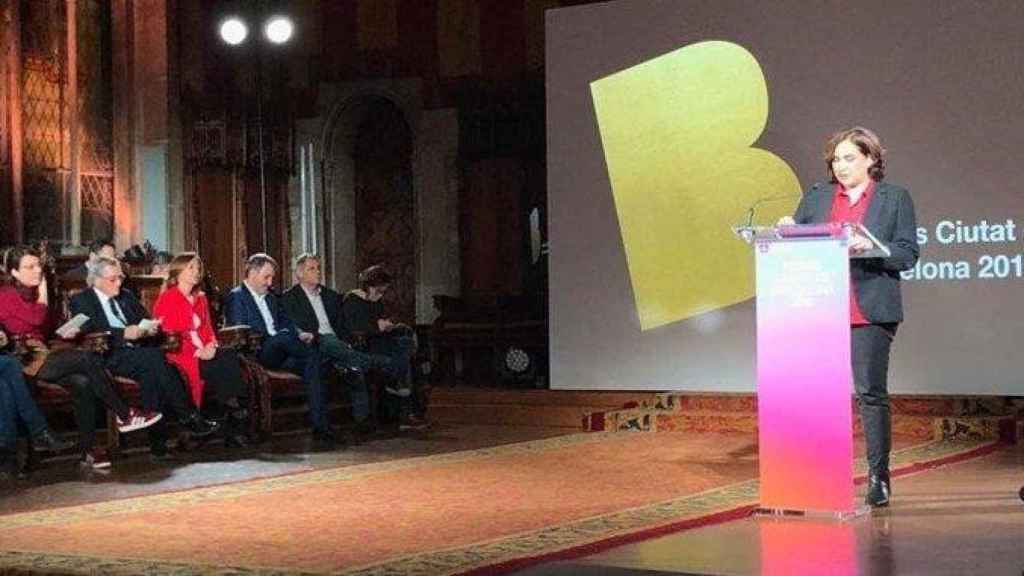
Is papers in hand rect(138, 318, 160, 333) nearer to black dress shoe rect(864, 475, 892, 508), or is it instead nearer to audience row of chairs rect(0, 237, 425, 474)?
audience row of chairs rect(0, 237, 425, 474)

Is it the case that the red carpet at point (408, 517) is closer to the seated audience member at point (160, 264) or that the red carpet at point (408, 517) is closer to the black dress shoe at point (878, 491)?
the black dress shoe at point (878, 491)

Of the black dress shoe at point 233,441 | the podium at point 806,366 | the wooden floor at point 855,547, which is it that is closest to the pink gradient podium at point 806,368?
the podium at point 806,366

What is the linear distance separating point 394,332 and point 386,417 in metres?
0.56

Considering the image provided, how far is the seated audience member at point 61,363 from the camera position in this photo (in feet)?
24.6

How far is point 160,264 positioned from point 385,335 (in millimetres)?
2073

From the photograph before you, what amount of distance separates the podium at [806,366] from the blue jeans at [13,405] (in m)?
3.64

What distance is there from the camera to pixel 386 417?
32.0 ft

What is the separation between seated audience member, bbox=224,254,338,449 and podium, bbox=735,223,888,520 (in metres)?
4.00

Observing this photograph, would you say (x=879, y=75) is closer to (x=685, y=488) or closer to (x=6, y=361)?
(x=685, y=488)

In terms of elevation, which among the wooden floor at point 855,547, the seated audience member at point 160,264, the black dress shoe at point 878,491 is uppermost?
the seated audience member at point 160,264

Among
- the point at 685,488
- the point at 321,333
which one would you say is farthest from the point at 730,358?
the point at 685,488

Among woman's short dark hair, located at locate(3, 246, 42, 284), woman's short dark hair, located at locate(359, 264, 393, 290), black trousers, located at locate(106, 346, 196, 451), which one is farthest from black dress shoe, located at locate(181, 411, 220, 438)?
woman's short dark hair, located at locate(359, 264, 393, 290)

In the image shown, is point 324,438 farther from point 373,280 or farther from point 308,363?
point 373,280

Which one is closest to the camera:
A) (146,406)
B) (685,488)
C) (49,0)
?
(685,488)
